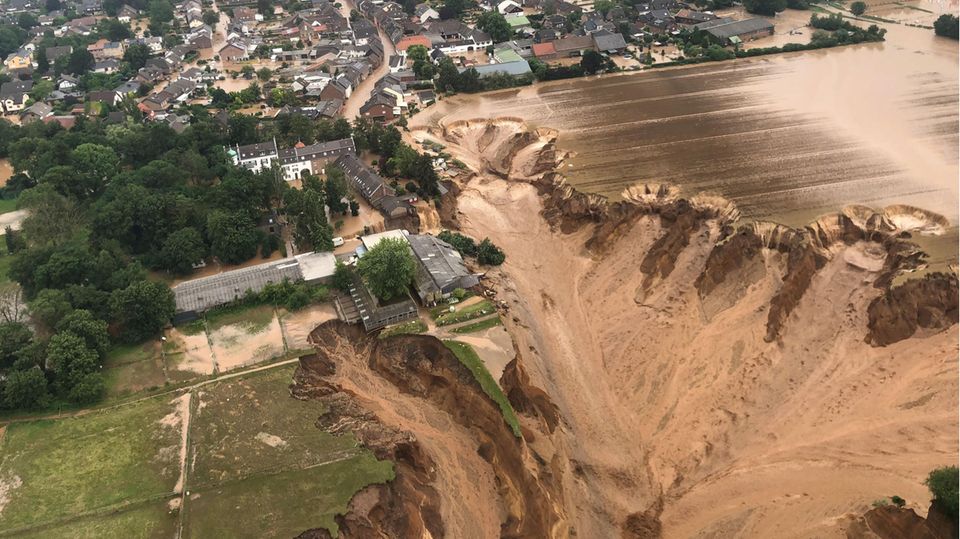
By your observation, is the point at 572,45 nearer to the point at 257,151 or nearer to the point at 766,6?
the point at 766,6

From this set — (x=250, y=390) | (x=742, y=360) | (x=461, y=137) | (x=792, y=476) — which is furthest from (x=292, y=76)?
(x=792, y=476)

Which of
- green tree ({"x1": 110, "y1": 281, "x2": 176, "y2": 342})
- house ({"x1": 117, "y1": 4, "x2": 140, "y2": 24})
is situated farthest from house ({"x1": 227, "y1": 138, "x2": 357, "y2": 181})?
house ({"x1": 117, "y1": 4, "x2": 140, "y2": 24})

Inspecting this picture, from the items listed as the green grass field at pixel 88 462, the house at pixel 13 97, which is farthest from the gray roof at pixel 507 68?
the green grass field at pixel 88 462

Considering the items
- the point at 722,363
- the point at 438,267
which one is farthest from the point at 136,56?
the point at 722,363

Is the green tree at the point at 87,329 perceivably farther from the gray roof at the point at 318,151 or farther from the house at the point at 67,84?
the house at the point at 67,84

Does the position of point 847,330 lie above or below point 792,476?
above

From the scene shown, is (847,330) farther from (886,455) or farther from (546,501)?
(546,501)

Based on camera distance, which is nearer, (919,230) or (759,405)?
(759,405)

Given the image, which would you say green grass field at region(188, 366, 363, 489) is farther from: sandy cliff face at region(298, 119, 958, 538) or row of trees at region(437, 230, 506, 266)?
row of trees at region(437, 230, 506, 266)
